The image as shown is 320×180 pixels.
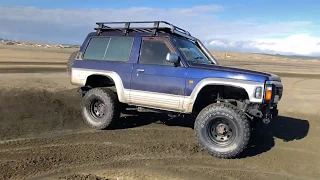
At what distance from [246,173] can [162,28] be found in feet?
11.1

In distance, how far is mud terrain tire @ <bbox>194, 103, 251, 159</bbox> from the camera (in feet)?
20.7

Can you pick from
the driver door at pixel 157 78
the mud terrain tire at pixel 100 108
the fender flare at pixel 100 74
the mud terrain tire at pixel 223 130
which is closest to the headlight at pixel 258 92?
the mud terrain tire at pixel 223 130

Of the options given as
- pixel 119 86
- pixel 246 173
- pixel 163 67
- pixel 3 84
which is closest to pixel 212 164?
pixel 246 173

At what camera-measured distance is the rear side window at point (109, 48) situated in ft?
25.4

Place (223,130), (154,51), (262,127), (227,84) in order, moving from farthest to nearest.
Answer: (262,127), (154,51), (223,130), (227,84)

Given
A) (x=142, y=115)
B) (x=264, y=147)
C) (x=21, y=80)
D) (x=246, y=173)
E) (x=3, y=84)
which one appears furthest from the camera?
(x=21, y=80)

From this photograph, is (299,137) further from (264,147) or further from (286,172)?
(286,172)

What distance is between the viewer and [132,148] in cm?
666

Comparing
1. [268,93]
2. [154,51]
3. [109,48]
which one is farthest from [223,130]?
[109,48]

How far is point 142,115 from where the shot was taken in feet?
30.8

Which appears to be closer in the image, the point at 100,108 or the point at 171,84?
the point at 171,84

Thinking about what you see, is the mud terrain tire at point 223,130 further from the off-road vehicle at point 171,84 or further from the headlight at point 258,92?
the headlight at point 258,92

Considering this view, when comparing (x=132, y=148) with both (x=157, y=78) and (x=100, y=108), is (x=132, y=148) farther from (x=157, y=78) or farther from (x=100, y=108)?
(x=100, y=108)

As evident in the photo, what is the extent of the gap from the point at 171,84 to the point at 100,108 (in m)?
2.08
